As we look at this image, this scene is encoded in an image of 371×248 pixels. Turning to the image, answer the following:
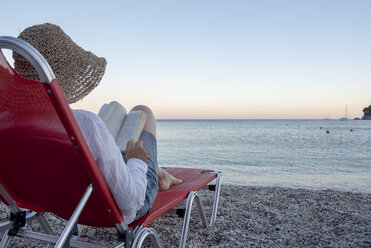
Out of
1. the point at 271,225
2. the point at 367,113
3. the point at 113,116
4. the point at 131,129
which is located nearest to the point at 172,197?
the point at 131,129

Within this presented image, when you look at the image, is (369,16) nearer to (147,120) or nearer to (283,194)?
(283,194)

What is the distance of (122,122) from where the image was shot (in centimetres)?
251

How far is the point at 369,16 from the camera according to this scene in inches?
761

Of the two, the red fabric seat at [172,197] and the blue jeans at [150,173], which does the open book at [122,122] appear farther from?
the red fabric seat at [172,197]

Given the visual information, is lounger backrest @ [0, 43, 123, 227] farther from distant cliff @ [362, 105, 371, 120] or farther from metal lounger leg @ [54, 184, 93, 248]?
distant cliff @ [362, 105, 371, 120]

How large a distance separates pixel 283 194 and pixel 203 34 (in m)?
17.9

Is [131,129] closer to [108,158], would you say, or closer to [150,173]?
[150,173]

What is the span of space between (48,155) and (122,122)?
1.09 metres

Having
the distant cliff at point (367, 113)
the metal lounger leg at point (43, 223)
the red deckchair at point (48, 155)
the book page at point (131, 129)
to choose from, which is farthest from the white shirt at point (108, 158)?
the distant cliff at point (367, 113)

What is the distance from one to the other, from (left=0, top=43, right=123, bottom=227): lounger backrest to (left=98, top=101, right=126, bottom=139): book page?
2.96ft

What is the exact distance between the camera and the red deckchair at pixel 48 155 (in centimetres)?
121

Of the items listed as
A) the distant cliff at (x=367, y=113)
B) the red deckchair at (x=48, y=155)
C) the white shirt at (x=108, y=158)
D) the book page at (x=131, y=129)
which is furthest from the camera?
the distant cliff at (x=367, y=113)

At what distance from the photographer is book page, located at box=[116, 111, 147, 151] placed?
91.0 inches

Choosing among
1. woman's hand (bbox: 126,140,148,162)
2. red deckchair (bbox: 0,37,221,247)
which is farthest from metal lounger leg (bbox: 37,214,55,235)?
woman's hand (bbox: 126,140,148,162)
